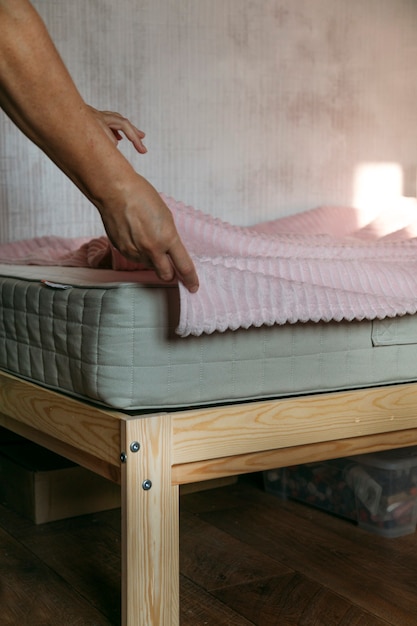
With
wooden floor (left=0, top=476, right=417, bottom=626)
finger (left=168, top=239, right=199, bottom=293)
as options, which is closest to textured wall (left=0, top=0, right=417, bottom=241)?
wooden floor (left=0, top=476, right=417, bottom=626)

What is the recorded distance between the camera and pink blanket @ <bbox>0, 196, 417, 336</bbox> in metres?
1.36

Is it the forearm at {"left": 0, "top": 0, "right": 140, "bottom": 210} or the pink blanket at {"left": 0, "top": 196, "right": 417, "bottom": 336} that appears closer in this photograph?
the forearm at {"left": 0, "top": 0, "right": 140, "bottom": 210}

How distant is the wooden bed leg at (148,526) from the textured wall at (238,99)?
146 centimetres

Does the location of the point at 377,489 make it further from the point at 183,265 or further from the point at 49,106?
the point at 49,106

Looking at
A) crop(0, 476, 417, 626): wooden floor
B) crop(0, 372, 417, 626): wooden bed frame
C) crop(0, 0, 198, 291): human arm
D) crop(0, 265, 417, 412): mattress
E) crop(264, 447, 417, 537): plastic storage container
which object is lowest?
crop(0, 476, 417, 626): wooden floor

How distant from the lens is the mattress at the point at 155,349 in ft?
4.42

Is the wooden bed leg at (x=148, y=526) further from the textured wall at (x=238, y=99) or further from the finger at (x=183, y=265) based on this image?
the textured wall at (x=238, y=99)

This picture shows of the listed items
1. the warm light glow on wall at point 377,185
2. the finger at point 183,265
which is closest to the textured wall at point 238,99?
the warm light glow on wall at point 377,185

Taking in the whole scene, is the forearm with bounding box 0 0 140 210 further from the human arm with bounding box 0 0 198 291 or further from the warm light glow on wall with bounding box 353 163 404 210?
the warm light glow on wall with bounding box 353 163 404 210

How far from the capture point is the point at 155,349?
53.3 inches

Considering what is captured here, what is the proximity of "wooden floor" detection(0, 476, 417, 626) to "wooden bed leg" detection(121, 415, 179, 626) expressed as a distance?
0.49ft

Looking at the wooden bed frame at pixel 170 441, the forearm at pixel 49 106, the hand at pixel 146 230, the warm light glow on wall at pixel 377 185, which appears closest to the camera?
the forearm at pixel 49 106

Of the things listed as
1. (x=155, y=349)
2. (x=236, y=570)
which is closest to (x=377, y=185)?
(x=236, y=570)

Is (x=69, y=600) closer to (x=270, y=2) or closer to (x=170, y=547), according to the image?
(x=170, y=547)
